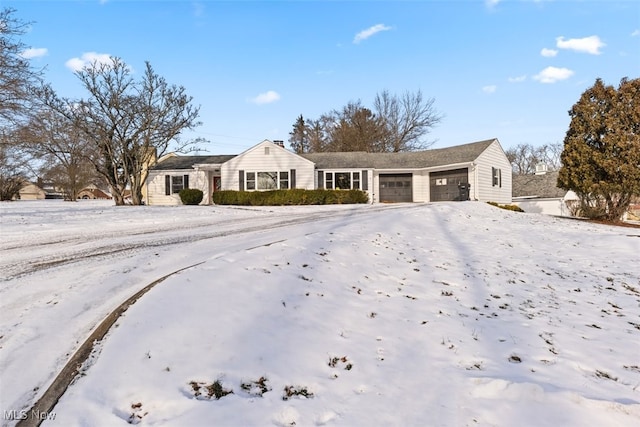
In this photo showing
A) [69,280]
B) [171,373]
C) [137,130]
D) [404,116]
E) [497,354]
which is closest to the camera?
[171,373]

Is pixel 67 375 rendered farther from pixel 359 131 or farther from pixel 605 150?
pixel 359 131

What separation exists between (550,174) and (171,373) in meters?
39.6

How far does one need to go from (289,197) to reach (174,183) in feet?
33.2

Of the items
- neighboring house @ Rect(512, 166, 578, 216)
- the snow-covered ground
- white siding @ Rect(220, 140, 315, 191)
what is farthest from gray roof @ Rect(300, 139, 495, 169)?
the snow-covered ground

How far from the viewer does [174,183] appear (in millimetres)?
24781

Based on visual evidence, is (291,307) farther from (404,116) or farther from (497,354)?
(404,116)

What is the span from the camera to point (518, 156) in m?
56.9

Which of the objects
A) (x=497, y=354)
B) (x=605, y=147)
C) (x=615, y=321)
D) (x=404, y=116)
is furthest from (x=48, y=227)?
(x=404, y=116)

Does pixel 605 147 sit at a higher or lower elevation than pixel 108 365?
higher

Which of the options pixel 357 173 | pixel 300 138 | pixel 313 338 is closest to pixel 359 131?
pixel 300 138

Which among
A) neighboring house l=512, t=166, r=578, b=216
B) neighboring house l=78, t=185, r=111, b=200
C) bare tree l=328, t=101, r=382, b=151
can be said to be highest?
bare tree l=328, t=101, r=382, b=151

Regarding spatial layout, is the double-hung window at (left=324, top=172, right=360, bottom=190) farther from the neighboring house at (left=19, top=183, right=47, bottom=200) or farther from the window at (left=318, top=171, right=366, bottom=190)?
the neighboring house at (left=19, top=183, right=47, bottom=200)

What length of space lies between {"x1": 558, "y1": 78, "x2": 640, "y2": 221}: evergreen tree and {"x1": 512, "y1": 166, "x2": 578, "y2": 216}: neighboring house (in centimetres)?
1285

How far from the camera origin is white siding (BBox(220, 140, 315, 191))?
22375 mm
